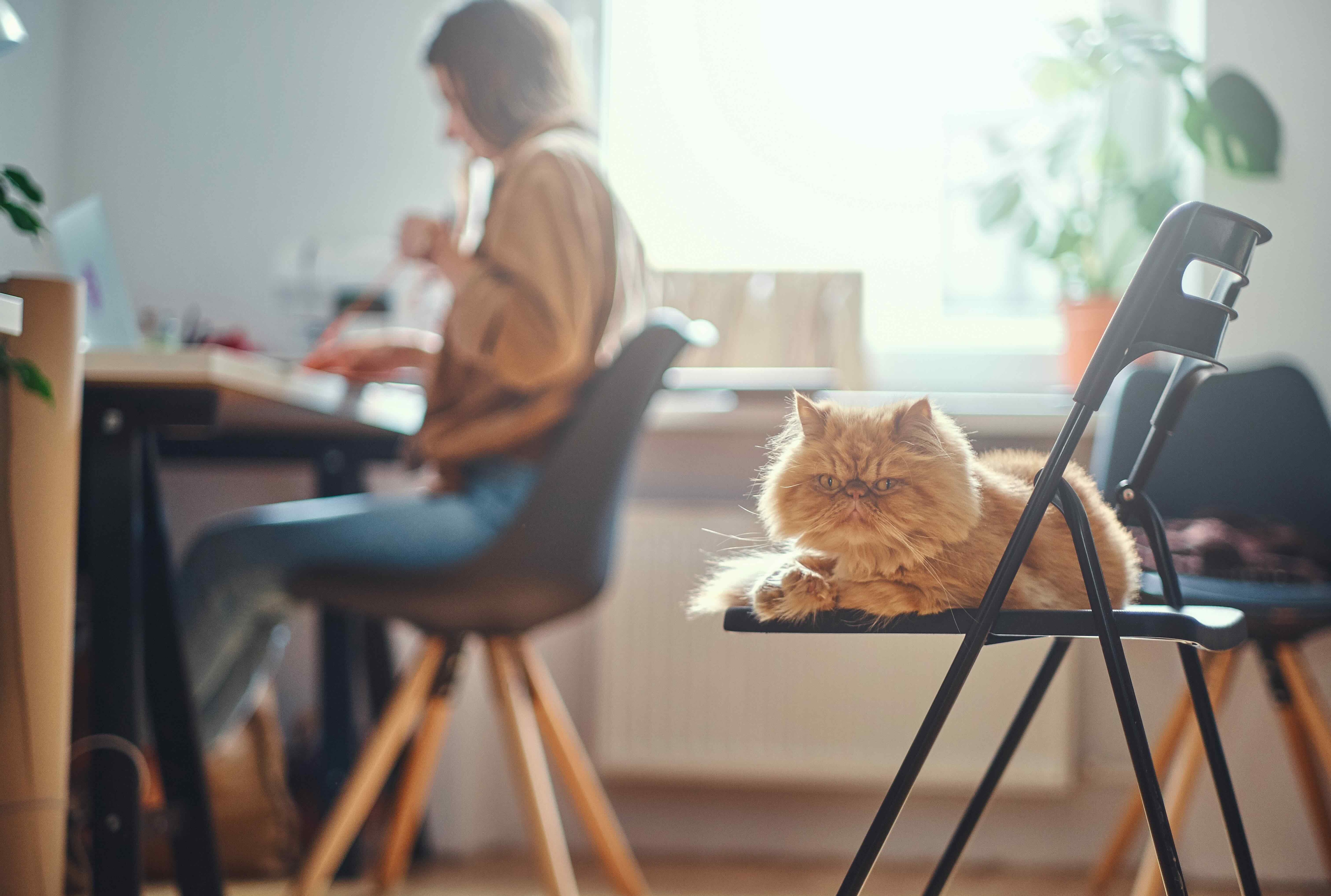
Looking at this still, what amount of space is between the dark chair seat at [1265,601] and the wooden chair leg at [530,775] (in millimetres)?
840

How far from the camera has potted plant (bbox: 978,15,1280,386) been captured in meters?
1.45

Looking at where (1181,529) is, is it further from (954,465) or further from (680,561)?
(680,561)

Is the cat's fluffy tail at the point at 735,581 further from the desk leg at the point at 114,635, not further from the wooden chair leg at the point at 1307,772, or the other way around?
the wooden chair leg at the point at 1307,772

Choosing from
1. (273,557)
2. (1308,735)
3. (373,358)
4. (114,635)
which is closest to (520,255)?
(373,358)

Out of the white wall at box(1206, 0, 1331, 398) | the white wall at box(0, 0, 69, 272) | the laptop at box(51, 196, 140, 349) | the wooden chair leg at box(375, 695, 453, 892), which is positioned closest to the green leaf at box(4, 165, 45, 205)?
the laptop at box(51, 196, 140, 349)

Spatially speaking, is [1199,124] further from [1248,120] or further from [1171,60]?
[1171,60]

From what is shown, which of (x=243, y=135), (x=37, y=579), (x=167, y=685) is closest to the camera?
(x=37, y=579)

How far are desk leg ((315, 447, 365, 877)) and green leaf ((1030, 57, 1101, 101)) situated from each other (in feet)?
4.55

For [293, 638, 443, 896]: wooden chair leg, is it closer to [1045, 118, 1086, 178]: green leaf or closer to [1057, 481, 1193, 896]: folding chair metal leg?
[1057, 481, 1193, 896]: folding chair metal leg

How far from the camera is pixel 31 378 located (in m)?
0.62

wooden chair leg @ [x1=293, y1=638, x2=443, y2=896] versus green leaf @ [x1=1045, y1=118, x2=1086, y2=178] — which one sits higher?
green leaf @ [x1=1045, y1=118, x2=1086, y2=178]

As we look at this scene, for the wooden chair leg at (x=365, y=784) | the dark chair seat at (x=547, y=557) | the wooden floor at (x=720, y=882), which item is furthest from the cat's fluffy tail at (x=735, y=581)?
the wooden floor at (x=720, y=882)

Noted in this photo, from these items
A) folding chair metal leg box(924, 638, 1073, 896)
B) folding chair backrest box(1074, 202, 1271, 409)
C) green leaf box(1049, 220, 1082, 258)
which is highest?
green leaf box(1049, 220, 1082, 258)

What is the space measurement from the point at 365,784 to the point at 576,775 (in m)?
0.27
